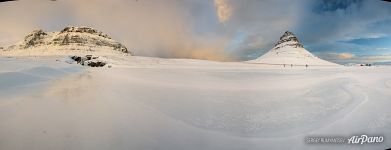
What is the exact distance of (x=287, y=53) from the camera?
2.38 metres

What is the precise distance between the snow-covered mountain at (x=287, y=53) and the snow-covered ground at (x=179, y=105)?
7cm

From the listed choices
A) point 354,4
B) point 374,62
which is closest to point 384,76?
point 374,62

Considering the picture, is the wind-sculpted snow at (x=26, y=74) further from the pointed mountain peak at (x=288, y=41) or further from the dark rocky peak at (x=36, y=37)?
the pointed mountain peak at (x=288, y=41)

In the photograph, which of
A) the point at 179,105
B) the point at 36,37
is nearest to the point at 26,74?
the point at 36,37

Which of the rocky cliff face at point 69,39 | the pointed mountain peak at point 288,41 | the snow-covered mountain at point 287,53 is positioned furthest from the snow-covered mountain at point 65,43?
the pointed mountain peak at point 288,41

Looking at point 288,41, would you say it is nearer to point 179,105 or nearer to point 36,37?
point 179,105

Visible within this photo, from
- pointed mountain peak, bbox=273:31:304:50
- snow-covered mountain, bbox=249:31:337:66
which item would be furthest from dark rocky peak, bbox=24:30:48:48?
pointed mountain peak, bbox=273:31:304:50

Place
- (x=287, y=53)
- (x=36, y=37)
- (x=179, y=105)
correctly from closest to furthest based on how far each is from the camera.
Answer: (x=36, y=37), (x=179, y=105), (x=287, y=53)

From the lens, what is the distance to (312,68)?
256 centimetres

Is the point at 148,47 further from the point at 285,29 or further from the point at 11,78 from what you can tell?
the point at 285,29

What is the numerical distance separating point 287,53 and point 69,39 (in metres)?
1.49

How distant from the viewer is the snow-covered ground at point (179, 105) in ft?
5.11

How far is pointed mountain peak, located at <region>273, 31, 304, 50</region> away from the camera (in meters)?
2.42

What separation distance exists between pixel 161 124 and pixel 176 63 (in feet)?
1.68
